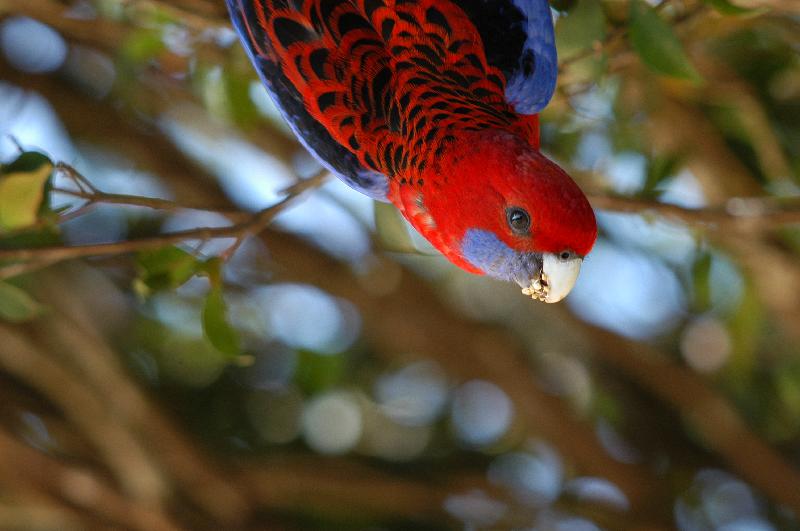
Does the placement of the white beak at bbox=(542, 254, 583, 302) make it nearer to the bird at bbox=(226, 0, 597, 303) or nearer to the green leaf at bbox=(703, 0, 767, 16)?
the bird at bbox=(226, 0, 597, 303)

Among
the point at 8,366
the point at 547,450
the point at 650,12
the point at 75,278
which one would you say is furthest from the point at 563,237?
the point at 8,366

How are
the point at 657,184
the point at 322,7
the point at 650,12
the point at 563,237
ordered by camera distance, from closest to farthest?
1. the point at 563,237
2. the point at 650,12
3. the point at 322,7
4. the point at 657,184

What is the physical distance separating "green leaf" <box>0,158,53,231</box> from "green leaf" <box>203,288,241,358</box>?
0.32m

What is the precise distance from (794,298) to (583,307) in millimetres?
620

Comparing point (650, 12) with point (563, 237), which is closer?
point (563, 237)

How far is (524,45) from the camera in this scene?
5.17ft

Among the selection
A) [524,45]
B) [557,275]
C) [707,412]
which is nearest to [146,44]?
[524,45]

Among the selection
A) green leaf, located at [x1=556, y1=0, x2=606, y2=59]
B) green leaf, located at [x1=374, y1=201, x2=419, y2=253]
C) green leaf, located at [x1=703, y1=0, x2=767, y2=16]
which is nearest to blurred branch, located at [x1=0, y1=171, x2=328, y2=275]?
green leaf, located at [x1=374, y1=201, x2=419, y2=253]

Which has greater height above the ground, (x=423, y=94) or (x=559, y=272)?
(x=423, y=94)

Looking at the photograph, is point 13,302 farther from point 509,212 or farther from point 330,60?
point 509,212

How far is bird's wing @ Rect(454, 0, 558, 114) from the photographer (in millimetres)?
1548

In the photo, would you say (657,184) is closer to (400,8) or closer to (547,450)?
(400,8)

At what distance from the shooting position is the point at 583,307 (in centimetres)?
277

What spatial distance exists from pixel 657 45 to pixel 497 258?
439 mm
